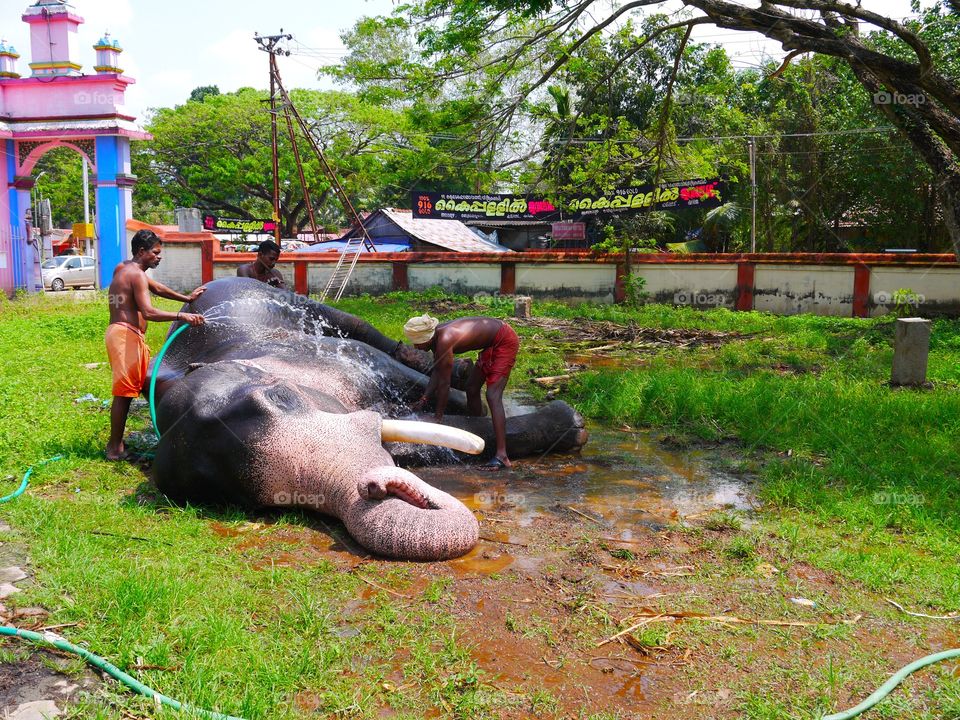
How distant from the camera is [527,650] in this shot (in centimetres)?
333

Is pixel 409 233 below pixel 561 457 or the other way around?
the other way around

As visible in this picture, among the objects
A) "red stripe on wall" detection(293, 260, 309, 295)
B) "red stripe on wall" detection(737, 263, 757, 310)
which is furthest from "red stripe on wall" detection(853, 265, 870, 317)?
"red stripe on wall" detection(293, 260, 309, 295)

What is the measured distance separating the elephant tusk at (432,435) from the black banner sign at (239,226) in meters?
30.4

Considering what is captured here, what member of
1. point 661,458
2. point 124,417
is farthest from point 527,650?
point 124,417

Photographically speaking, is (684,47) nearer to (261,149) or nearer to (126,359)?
(126,359)

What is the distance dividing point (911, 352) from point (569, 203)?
13.1 metres

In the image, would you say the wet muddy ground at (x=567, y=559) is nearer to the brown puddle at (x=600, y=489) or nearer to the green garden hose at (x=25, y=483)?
the brown puddle at (x=600, y=489)

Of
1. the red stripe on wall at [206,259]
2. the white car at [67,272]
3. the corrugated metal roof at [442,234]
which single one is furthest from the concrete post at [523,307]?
the white car at [67,272]

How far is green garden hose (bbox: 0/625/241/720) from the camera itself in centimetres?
275

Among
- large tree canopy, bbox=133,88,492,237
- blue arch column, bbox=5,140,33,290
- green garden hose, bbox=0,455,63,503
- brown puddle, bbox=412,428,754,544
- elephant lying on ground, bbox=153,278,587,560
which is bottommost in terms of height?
brown puddle, bbox=412,428,754,544

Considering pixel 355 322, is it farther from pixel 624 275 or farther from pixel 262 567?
pixel 624 275

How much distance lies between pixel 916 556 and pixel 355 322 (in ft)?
14.5

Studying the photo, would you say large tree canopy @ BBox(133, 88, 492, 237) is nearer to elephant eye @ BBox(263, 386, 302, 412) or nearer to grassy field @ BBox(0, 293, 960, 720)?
grassy field @ BBox(0, 293, 960, 720)

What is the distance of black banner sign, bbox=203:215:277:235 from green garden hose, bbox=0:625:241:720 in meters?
31.8
